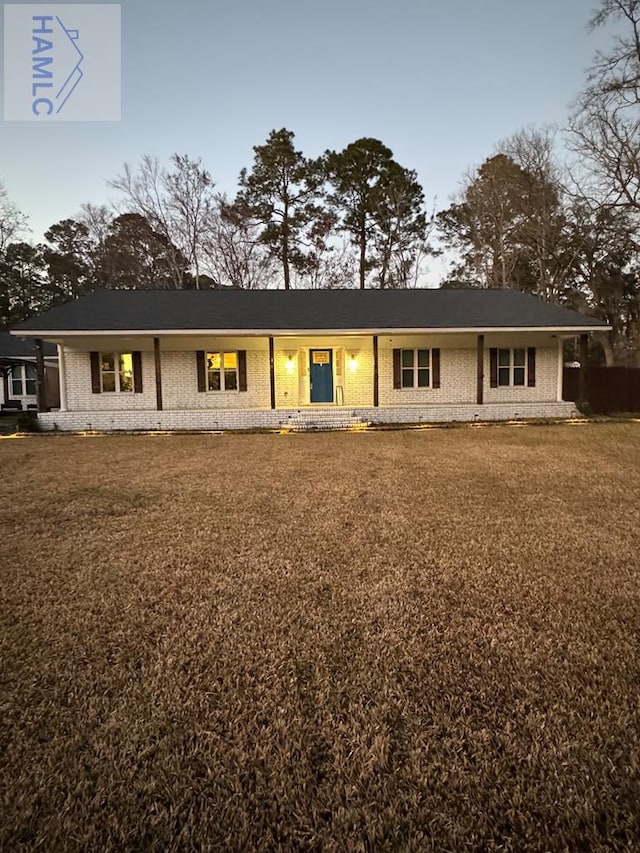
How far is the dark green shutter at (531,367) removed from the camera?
16.4 metres

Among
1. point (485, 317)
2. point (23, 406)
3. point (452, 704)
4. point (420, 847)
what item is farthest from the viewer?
point (23, 406)

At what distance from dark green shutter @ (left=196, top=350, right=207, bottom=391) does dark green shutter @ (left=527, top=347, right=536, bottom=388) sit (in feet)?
39.2

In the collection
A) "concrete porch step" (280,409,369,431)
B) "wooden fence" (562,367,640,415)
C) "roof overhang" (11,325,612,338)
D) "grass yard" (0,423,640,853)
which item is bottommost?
"grass yard" (0,423,640,853)

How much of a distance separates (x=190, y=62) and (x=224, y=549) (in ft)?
62.2

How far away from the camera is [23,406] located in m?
22.4

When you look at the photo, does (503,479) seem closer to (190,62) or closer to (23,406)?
(190,62)

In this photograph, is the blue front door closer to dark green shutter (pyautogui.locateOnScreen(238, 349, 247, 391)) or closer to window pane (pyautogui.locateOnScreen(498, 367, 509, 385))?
dark green shutter (pyautogui.locateOnScreen(238, 349, 247, 391))

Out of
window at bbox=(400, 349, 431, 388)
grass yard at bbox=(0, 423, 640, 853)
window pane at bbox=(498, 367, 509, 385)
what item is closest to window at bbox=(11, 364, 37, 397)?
window at bbox=(400, 349, 431, 388)

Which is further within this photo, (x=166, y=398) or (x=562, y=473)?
(x=166, y=398)

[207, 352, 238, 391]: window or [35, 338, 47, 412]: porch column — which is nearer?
[35, 338, 47, 412]: porch column

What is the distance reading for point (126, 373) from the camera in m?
15.8

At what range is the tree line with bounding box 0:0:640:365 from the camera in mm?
24531

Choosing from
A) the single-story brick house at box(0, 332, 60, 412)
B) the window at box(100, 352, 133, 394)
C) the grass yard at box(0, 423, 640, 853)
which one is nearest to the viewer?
the grass yard at box(0, 423, 640, 853)

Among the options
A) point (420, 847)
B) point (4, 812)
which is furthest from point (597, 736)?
point (4, 812)
